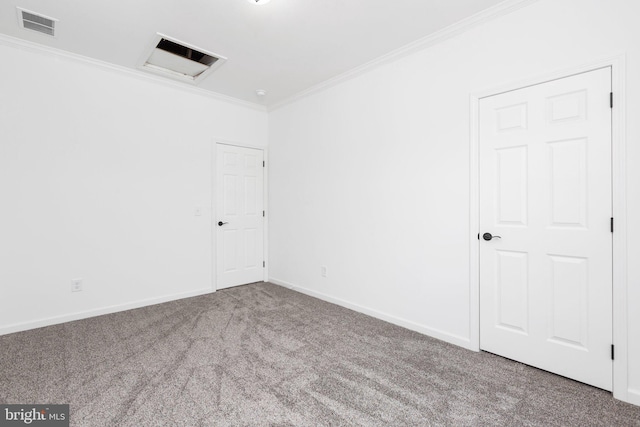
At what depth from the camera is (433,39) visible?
108 inches

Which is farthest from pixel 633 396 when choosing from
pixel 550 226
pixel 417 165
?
pixel 417 165

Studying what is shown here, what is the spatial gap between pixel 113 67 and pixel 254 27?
1855mm

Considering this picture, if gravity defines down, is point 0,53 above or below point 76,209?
above

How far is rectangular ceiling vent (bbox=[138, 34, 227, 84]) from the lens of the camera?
9.81 ft

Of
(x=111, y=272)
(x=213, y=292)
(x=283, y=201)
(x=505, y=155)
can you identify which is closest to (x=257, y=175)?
(x=283, y=201)

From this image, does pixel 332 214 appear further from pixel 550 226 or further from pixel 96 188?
pixel 96 188

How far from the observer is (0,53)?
2807 mm

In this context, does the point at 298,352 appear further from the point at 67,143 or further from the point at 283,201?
the point at 67,143

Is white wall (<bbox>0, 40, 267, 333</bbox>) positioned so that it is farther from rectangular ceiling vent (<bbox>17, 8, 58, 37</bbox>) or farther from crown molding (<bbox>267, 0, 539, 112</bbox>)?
crown molding (<bbox>267, 0, 539, 112</bbox>)

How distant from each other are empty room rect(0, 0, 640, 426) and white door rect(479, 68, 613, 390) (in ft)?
0.04

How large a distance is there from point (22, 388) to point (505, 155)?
3.75 m

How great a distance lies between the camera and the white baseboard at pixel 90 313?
2.89 metres

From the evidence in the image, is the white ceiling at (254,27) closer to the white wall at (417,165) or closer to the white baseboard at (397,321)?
the white wall at (417,165)

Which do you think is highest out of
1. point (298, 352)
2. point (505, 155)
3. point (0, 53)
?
point (0, 53)
